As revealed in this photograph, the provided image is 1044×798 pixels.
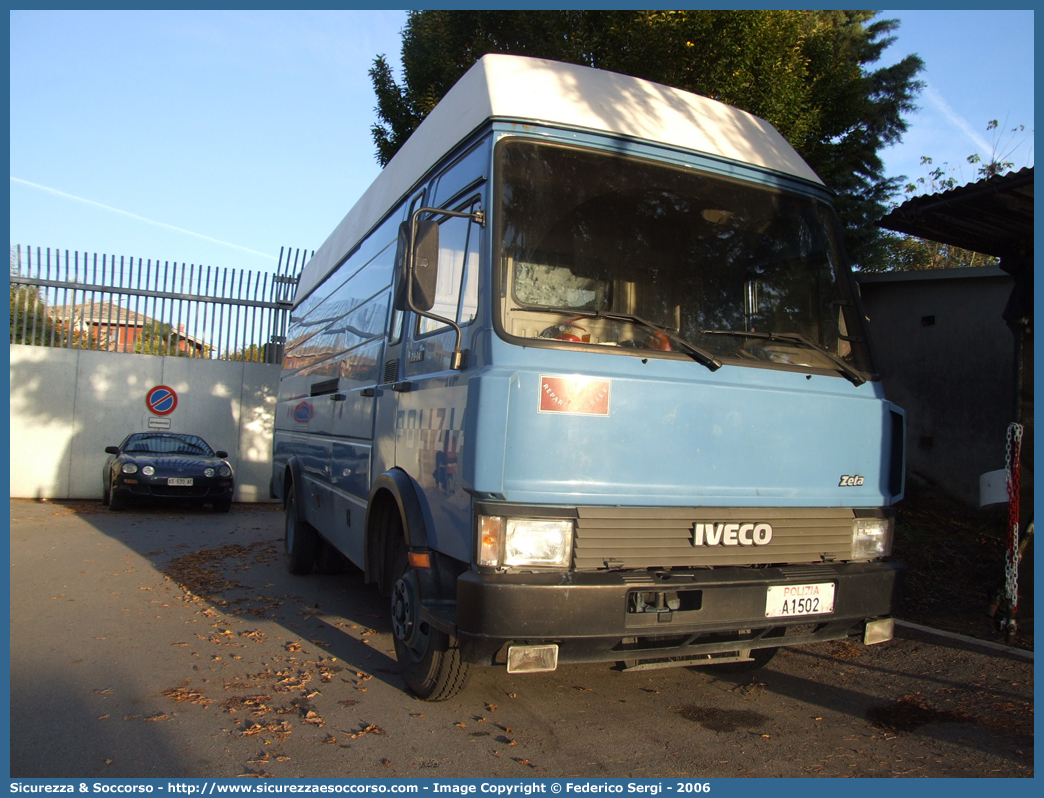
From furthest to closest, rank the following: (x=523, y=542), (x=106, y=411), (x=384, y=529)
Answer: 1. (x=106, y=411)
2. (x=384, y=529)
3. (x=523, y=542)

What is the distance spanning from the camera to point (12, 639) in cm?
545

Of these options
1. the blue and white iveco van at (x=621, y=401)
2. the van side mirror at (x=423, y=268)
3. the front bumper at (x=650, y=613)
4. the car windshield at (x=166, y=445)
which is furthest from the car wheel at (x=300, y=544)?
the car windshield at (x=166, y=445)

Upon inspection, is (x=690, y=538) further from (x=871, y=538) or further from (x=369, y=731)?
(x=369, y=731)

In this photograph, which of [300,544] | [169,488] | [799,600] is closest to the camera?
[799,600]

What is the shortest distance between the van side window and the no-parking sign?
1233 cm

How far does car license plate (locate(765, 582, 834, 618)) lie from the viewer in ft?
12.1

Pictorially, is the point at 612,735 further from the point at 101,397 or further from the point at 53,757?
the point at 101,397

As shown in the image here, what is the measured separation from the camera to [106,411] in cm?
1466

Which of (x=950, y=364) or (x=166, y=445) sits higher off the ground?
(x=950, y=364)

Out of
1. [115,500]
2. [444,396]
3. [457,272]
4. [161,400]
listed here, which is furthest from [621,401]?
[161,400]

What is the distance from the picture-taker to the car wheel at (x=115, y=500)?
1285 centimetres

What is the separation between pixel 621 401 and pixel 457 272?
3.60 feet

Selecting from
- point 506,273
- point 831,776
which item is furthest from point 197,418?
point 831,776

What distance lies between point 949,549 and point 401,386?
19.8ft
